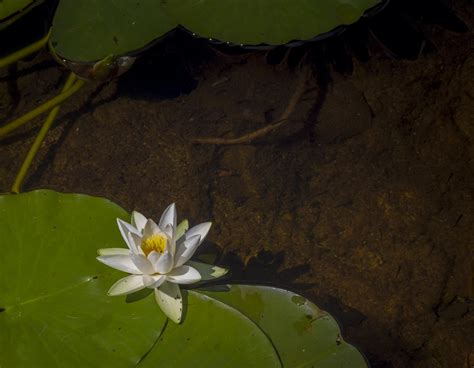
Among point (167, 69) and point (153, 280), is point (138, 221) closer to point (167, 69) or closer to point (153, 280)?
point (153, 280)

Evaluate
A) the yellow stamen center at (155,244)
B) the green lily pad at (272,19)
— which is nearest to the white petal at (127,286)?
the yellow stamen center at (155,244)

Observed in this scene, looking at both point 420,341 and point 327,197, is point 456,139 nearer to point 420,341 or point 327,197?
point 327,197

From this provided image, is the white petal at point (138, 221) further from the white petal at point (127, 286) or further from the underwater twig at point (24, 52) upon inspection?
the underwater twig at point (24, 52)

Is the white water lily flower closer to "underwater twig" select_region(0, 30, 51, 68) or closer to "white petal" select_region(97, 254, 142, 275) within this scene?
"white petal" select_region(97, 254, 142, 275)

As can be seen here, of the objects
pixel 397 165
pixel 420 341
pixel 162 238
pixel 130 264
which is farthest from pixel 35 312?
pixel 397 165

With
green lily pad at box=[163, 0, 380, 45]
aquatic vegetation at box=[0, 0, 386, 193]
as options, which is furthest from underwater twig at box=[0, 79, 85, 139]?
green lily pad at box=[163, 0, 380, 45]

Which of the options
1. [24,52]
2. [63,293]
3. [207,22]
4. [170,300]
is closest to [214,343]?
[170,300]
